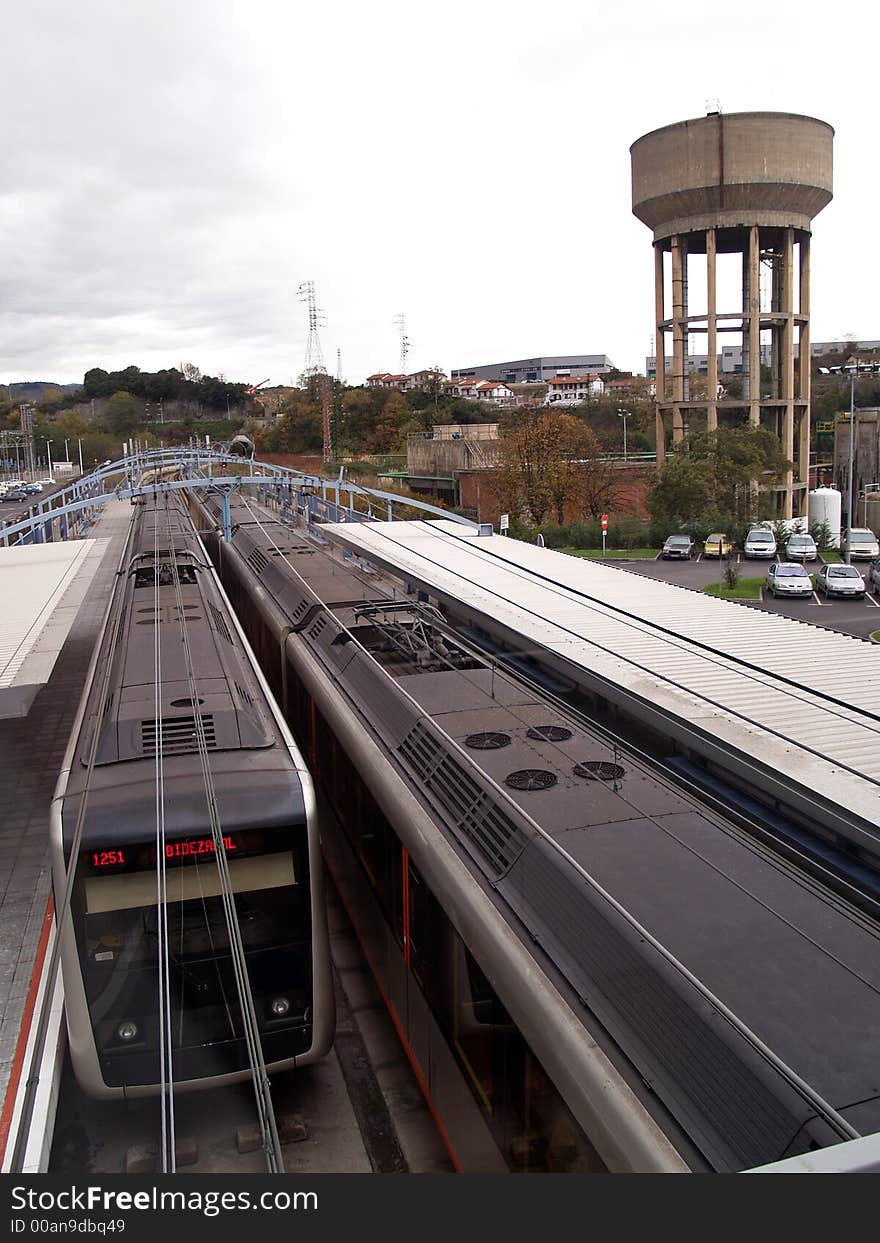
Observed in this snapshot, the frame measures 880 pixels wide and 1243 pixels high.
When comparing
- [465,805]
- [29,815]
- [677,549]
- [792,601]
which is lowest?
[29,815]

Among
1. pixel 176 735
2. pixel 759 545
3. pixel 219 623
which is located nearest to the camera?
pixel 176 735

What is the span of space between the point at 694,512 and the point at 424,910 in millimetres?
30235

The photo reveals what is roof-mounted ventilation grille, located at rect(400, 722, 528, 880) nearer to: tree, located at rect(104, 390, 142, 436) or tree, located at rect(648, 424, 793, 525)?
tree, located at rect(648, 424, 793, 525)

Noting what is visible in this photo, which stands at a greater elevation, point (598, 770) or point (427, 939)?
point (598, 770)

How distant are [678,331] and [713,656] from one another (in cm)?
3549

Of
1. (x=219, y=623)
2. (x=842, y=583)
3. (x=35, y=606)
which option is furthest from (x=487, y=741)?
(x=842, y=583)

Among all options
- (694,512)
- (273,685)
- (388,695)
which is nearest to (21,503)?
(694,512)

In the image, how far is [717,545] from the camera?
32969 mm

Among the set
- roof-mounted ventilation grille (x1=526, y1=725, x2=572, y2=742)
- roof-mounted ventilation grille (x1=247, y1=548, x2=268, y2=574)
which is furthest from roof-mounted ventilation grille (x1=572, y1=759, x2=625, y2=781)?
roof-mounted ventilation grille (x1=247, y1=548, x2=268, y2=574)

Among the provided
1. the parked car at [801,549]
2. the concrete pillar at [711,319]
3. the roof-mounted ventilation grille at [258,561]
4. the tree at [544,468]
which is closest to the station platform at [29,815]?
the roof-mounted ventilation grille at [258,561]

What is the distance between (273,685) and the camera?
12.8 metres

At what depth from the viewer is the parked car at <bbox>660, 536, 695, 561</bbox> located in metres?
33.3

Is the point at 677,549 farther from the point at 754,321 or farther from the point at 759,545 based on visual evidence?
the point at 754,321

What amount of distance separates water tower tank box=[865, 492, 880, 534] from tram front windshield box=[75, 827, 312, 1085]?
40.5m
